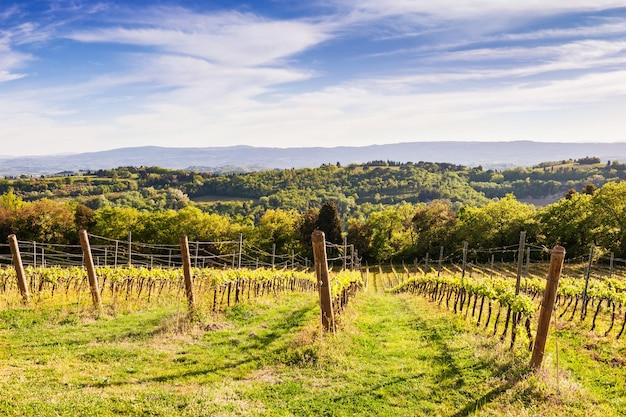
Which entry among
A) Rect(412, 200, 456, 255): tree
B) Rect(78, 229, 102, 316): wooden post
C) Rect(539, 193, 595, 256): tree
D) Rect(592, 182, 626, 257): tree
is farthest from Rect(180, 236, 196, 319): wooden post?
Rect(412, 200, 456, 255): tree

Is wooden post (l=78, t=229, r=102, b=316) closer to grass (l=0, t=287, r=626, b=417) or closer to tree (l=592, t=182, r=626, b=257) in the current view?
grass (l=0, t=287, r=626, b=417)

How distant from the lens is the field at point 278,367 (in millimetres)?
5754

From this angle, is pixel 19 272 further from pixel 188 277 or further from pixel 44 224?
pixel 44 224

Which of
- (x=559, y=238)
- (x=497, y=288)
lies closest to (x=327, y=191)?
(x=559, y=238)

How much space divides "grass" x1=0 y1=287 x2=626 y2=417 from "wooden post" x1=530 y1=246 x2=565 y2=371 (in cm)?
33

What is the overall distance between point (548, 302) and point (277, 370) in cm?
502

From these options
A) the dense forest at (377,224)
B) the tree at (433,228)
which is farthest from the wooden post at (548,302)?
the tree at (433,228)

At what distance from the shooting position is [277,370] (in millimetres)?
7285

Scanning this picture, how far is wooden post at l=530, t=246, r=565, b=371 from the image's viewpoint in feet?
21.8

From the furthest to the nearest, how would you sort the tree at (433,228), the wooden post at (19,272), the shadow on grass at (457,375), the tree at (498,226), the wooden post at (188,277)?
the tree at (433,228) → the tree at (498,226) → the wooden post at (19,272) → the wooden post at (188,277) → the shadow on grass at (457,375)

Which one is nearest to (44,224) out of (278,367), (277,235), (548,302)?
(277,235)

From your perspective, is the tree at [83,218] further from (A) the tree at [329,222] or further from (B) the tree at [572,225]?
(B) the tree at [572,225]

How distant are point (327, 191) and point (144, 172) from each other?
92.2 m

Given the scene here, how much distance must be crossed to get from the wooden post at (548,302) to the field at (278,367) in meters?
0.30
